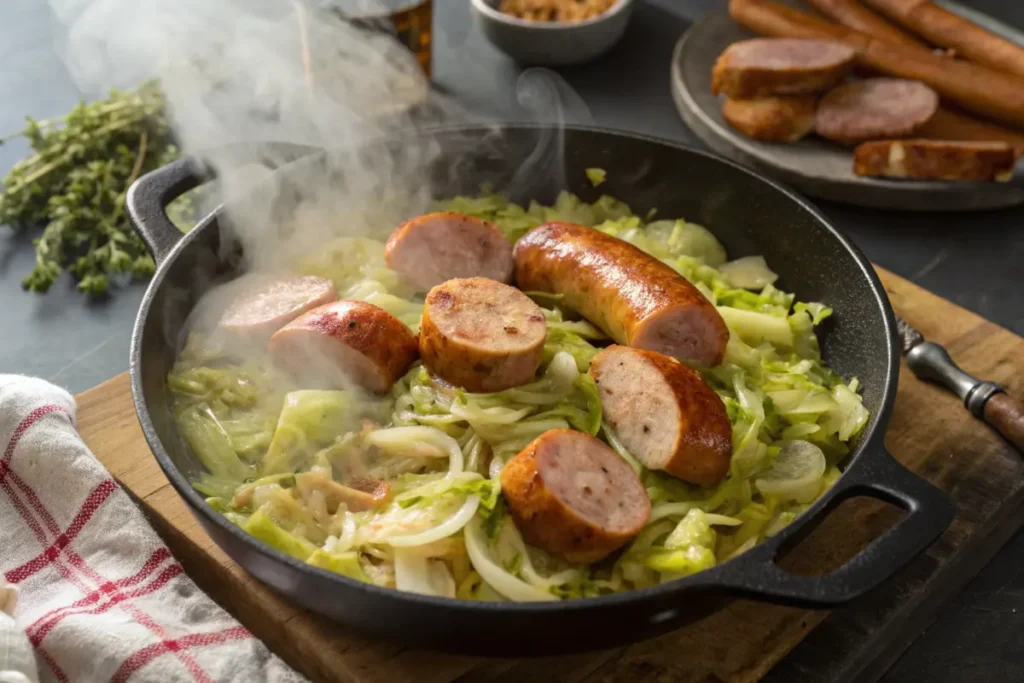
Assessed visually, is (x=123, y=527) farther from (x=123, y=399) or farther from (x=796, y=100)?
(x=796, y=100)

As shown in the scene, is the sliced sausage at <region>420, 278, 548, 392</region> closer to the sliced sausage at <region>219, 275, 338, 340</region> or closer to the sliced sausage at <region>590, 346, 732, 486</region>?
the sliced sausage at <region>590, 346, 732, 486</region>

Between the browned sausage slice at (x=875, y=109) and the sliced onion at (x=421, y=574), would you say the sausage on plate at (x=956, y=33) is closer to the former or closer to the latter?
the browned sausage slice at (x=875, y=109)

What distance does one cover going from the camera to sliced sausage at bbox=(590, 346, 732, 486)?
1.91 m

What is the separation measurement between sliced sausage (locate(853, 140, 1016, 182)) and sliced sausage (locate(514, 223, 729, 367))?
1355 mm

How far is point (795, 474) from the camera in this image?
2061mm

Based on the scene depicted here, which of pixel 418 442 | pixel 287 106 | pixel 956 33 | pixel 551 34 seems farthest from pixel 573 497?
pixel 956 33

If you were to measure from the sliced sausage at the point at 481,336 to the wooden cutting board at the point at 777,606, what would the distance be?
1.85 feet

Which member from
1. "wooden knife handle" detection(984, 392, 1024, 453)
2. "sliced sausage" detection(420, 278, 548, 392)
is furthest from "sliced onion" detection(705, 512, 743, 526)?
"wooden knife handle" detection(984, 392, 1024, 453)

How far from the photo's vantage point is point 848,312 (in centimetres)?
245

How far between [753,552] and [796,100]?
2.33 metres

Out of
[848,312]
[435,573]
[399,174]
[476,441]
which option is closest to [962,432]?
[848,312]

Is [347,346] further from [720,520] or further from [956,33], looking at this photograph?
[956,33]

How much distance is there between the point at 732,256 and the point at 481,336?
104 centimetres

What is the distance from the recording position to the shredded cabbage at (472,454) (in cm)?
183
